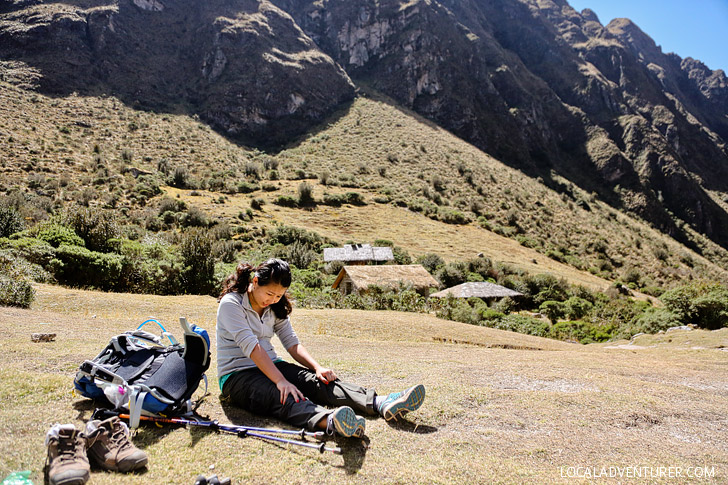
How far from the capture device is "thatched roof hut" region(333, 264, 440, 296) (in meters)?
20.0

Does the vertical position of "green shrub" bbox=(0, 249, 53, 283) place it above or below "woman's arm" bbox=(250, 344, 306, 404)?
below

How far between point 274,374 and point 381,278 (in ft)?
58.3

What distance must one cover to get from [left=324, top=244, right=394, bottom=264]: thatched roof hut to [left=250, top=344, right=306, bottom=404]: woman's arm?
83.7 feet

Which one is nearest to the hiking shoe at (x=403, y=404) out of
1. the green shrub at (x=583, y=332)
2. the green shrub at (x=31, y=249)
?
the green shrub at (x=31, y=249)

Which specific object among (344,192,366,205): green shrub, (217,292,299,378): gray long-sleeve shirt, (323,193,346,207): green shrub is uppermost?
(344,192,366,205): green shrub

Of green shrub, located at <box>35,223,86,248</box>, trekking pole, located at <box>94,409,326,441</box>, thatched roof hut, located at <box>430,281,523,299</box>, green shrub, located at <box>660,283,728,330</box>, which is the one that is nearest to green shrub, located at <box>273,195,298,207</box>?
thatched roof hut, located at <box>430,281,523,299</box>

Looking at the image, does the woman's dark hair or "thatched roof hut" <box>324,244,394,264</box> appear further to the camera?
"thatched roof hut" <box>324,244,394,264</box>

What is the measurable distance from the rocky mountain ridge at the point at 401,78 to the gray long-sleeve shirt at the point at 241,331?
206ft

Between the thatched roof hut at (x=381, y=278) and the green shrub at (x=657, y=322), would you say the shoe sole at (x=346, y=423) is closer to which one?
the green shrub at (x=657, y=322)

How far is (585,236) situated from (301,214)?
35.0 meters

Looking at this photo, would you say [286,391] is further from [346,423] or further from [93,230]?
[93,230]

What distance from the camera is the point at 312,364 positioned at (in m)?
3.58

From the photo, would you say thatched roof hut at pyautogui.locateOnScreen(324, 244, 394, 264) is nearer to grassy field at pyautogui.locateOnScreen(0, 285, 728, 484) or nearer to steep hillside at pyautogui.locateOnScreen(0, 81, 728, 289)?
steep hillside at pyautogui.locateOnScreen(0, 81, 728, 289)

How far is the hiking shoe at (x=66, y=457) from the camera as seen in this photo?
215 cm
